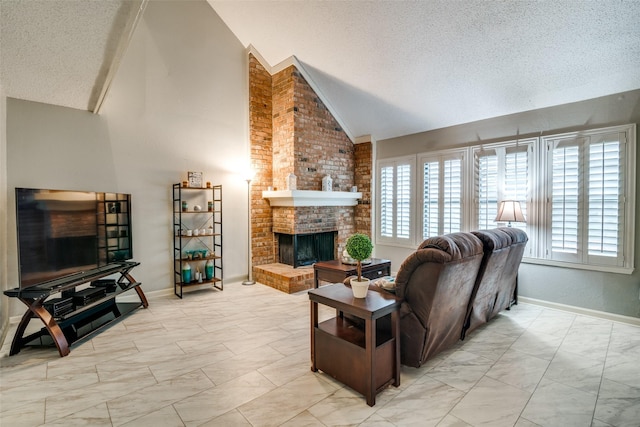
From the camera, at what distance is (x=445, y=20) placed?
3580 millimetres

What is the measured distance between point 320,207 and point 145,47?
3605mm

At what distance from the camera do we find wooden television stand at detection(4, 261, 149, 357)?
2.80 m

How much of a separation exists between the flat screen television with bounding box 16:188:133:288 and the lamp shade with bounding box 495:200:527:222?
4884mm

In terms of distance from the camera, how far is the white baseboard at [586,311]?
140 inches

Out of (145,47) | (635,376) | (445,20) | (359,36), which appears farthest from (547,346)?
(145,47)

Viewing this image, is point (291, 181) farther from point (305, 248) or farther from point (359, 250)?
point (359, 250)

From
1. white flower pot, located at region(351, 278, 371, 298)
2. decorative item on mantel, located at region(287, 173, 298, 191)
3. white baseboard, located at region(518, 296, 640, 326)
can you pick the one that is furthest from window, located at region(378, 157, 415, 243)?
white flower pot, located at region(351, 278, 371, 298)

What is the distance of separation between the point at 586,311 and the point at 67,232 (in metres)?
5.98

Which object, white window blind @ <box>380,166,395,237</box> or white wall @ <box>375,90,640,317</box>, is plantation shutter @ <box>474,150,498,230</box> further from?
white window blind @ <box>380,166,395,237</box>

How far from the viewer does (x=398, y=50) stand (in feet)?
13.8

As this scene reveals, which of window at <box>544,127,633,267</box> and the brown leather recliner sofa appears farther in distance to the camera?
window at <box>544,127,633,267</box>

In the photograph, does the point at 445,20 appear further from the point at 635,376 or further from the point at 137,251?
the point at 137,251

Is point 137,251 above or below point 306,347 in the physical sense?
above

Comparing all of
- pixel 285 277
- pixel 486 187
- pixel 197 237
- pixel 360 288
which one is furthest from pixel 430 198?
pixel 197 237
